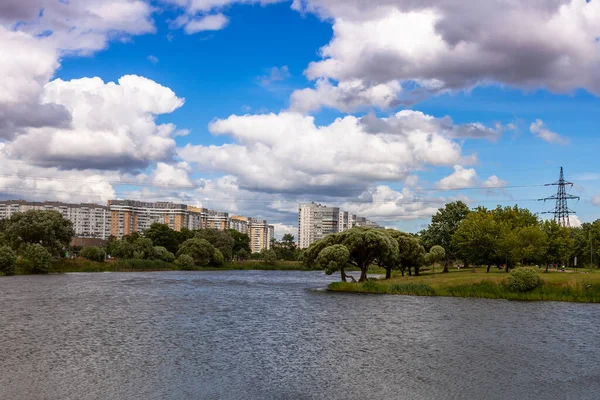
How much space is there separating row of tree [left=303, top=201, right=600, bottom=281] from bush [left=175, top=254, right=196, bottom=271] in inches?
2706

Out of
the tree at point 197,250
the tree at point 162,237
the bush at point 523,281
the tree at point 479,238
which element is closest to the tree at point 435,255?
the tree at point 479,238

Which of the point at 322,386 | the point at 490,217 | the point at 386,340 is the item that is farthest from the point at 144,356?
the point at 490,217

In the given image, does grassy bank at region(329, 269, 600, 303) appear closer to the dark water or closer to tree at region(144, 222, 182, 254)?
the dark water

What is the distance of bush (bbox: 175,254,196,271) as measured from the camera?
159250 millimetres

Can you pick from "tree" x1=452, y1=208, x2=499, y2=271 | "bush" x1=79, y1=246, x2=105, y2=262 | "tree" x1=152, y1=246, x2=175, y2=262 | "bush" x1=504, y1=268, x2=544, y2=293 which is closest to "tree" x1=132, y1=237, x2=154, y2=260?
"tree" x1=152, y1=246, x2=175, y2=262

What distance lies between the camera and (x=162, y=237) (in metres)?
194

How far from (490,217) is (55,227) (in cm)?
9240

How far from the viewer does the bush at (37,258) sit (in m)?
113

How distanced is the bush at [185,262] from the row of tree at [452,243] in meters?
68.7

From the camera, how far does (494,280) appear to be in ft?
249

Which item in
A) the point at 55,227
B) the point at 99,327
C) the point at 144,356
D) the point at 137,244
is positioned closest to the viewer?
the point at 144,356

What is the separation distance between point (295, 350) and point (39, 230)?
98.9 m

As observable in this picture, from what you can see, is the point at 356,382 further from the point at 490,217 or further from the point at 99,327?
the point at 490,217

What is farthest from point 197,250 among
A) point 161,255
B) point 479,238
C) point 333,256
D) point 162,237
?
point 333,256
